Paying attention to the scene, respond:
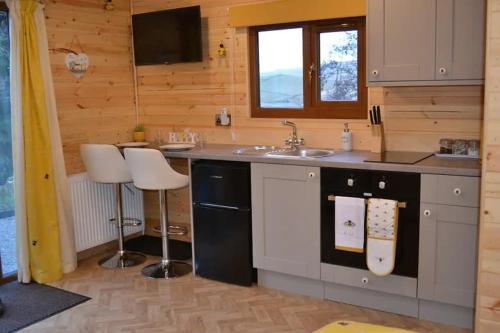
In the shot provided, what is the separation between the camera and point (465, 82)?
10.3 feet

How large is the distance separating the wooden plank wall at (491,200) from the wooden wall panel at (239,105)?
0.75 metres

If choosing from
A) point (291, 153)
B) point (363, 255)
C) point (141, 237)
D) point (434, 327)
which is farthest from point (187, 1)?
point (434, 327)

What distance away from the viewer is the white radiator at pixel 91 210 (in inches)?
171

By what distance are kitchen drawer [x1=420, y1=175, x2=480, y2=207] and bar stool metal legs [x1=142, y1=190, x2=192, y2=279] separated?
6.16ft

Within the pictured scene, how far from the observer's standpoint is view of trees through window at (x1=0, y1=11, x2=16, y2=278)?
12.8ft

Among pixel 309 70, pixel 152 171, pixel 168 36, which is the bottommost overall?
pixel 152 171

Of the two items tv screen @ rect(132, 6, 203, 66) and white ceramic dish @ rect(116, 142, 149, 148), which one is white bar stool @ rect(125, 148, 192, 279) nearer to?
white ceramic dish @ rect(116, 142, 149, 148)

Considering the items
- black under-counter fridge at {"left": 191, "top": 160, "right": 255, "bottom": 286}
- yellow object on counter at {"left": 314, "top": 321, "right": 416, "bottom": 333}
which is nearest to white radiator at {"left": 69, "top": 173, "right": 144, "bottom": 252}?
black under-counter fridge at {"left": 191, "top": 160, "right": 255, "bottom": 286}

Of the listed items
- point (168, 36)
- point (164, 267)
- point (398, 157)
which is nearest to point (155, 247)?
point (164, 267)

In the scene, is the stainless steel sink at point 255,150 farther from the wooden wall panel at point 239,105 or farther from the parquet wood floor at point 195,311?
the parquet wood floor at point 195,311

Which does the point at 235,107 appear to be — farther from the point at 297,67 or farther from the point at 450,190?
the point at 450,190

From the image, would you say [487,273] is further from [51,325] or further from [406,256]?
[51,325]

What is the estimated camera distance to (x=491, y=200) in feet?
8.88

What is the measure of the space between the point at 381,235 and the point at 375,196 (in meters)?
0.23
